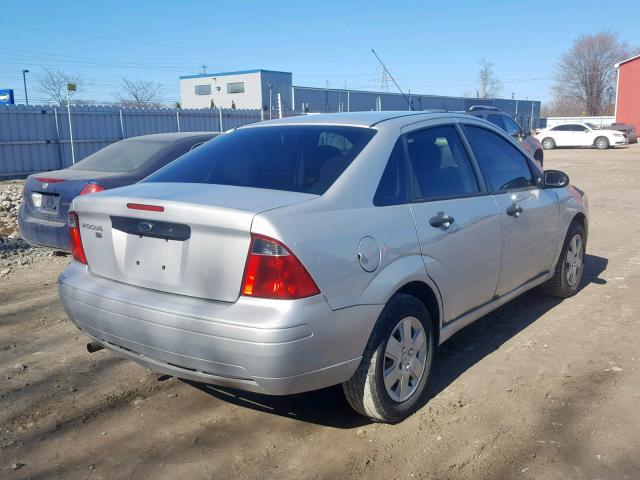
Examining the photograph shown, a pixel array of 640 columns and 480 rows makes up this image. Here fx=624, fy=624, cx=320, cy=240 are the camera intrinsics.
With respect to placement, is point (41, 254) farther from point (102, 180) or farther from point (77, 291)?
point (77, 291)

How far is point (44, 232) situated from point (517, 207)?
4705mm

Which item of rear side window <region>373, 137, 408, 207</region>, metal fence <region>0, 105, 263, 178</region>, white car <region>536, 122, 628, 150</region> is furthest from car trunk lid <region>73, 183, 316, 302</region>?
white car <region>536, 122, 628, 150</region>

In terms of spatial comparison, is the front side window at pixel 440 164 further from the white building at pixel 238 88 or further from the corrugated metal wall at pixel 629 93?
the corrugated metal wall at pixel 629 93

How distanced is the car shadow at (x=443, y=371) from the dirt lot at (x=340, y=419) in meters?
0.01

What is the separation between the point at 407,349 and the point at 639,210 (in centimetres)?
922

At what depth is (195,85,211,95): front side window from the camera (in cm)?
5188

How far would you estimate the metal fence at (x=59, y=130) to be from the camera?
18569mm

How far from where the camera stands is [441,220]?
148 inches

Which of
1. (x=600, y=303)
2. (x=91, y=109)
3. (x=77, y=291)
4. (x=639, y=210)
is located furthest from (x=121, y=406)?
(x=91, y=109)

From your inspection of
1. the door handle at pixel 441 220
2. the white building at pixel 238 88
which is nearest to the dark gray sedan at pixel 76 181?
the door handle at pixel 441 220

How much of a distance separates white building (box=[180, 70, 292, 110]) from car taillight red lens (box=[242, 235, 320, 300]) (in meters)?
37.5

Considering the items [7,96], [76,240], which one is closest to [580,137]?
[7,96]

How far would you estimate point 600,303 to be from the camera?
5758 millimetres

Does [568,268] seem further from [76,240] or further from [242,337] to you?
[76,240]
